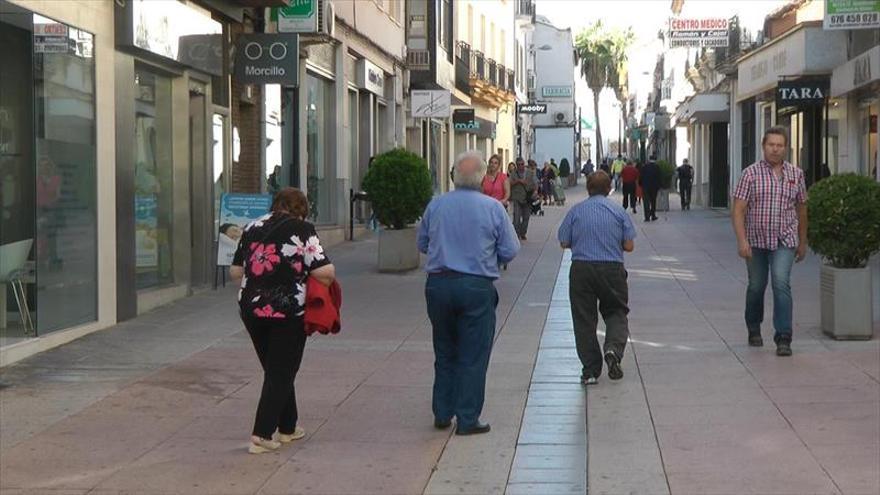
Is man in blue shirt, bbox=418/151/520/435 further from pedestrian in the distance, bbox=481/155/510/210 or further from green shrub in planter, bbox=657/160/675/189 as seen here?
green shrub in planter, bbox=657/160/675/189

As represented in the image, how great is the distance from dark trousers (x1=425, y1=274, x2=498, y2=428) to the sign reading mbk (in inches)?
417

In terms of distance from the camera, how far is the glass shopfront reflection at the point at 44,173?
37.8ft

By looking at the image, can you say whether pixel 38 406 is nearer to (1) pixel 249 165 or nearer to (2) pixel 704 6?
(1) pixel 249 165

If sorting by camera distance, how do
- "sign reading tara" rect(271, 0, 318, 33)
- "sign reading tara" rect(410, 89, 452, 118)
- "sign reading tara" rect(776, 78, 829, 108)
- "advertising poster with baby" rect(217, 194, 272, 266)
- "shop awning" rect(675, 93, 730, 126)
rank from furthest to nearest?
"shop awning" rect(675, 93, 730, 126), "sign reading tara" rect(410, 89, 452, 118), "sign reading tara" rect(776, 78, 829, 108), "sign reading tara" rect(271, 0, 318, 33), "advertising poster with baby" rect(217, 194, 272, 266)

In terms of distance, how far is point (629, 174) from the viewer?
3747 centimetres

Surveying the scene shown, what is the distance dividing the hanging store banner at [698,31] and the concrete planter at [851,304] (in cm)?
2311

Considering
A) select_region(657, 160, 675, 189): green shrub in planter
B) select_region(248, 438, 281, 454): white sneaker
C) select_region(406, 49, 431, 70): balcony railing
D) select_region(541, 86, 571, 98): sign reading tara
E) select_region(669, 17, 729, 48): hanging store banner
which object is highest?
select_region(541, 86, 571, 98): sign reading tara

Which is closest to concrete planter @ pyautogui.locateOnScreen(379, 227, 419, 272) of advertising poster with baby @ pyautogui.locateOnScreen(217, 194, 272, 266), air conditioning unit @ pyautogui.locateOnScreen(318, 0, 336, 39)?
advertising poster with baby @ pyautogui.locateOnScreen(217, 194, 272, 266)

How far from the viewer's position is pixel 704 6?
1688 inches

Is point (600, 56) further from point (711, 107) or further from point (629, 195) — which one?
point (629, 195)

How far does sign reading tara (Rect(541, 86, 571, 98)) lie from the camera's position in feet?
277

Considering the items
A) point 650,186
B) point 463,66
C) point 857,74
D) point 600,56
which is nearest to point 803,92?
point 857,74

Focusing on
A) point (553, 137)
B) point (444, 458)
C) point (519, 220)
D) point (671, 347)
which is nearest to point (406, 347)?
point (671, 347)

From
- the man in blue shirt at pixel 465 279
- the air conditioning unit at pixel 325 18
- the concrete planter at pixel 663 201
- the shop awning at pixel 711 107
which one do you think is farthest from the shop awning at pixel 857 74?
the shop awning at pixel 711 107
